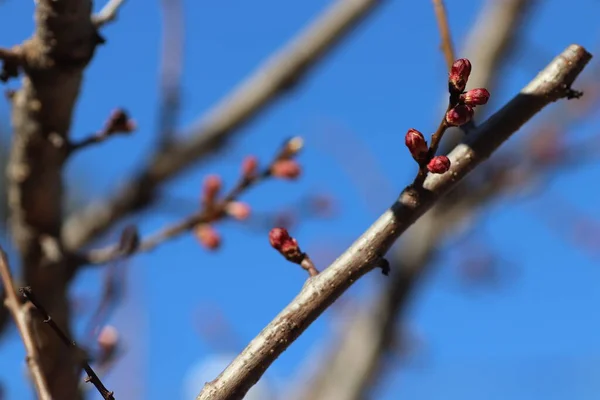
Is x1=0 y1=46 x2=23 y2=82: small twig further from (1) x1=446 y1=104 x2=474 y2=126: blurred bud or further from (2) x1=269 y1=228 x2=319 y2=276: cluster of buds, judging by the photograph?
(1) x1=446 y1=104 x2=474 y2=126: blurred bud

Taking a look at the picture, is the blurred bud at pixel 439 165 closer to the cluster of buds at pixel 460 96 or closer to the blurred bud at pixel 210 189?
the cluster of buds at pixel 460 96

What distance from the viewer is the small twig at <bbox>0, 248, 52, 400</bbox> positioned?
838 mm

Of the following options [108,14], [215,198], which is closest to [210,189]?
[215,198]

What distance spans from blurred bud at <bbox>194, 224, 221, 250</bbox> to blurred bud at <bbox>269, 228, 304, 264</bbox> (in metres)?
0.76

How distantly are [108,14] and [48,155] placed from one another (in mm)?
336

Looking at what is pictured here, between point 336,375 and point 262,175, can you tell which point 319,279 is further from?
point 336,375

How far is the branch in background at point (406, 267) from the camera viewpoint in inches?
111

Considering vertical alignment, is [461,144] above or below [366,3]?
below

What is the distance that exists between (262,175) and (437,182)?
0.88 meters

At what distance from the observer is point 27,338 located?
920mm

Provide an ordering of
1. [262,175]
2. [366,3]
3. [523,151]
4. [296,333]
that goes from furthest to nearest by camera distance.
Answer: [523,151] < [366,3] < [262,175] < [296,333]

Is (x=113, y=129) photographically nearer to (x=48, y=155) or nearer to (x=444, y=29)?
(x=48, y=155)

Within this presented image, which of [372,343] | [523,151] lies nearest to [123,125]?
[372,343]

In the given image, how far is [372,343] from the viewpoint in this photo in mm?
2828
